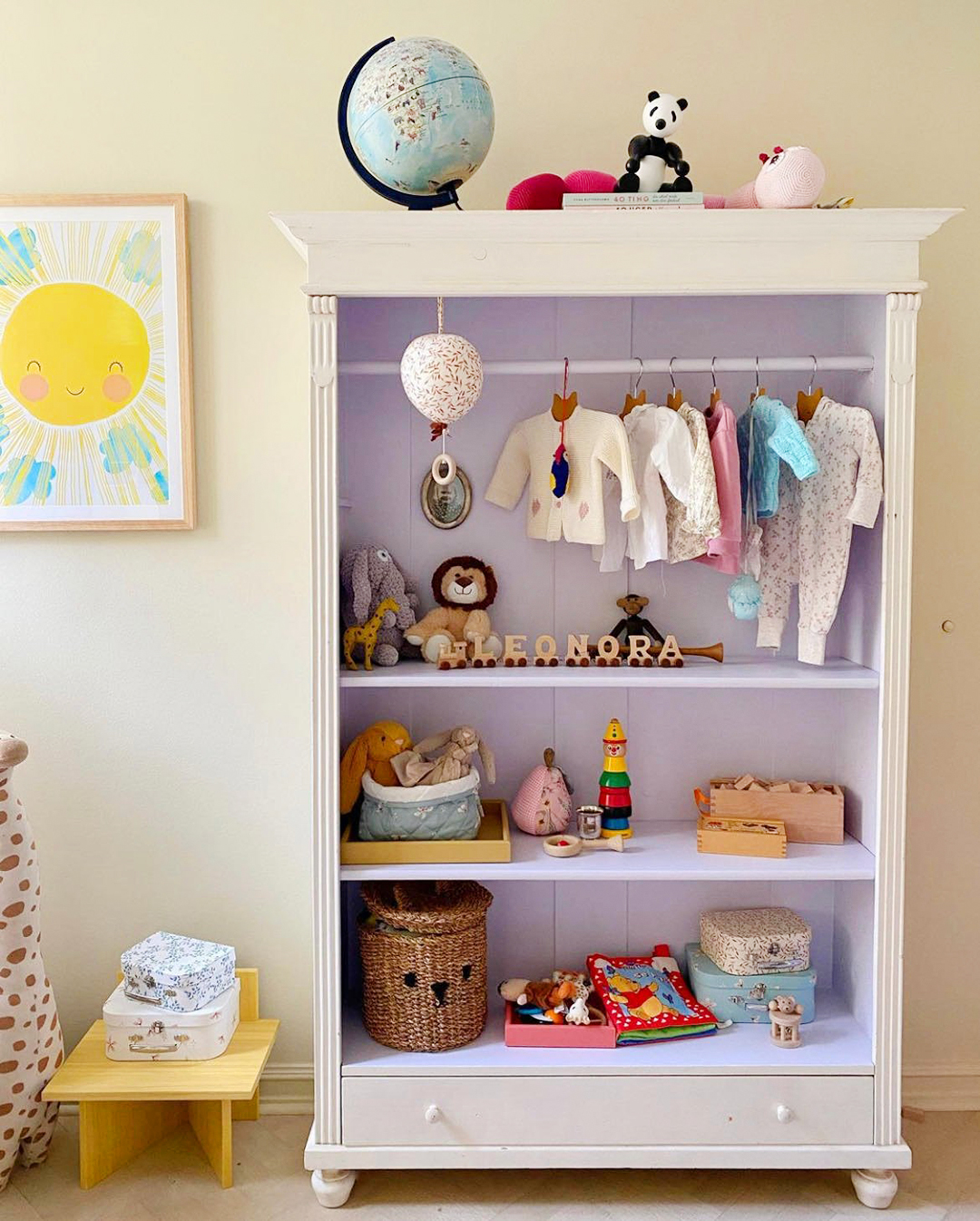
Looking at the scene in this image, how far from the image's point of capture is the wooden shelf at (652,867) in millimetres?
2062

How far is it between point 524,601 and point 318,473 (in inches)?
23.2

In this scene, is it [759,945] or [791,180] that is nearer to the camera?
[791,180]

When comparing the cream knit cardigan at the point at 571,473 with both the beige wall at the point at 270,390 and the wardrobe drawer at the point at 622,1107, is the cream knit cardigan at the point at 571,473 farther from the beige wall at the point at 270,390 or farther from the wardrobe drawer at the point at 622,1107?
the wardrobe drawer at the point at 622,1107

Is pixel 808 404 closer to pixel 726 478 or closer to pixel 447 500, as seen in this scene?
pixel 726 478

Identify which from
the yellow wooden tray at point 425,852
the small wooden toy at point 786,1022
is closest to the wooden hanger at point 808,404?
the yellow wooden tray at point 425,852

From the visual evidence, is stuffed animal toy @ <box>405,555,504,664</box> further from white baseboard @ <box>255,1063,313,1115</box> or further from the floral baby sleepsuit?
white baseboard @ <box>255,1063,313,1115</box>

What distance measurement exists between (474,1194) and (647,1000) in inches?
19.1

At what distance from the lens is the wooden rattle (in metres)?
Answer: 2.13

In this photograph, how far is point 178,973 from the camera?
2172 millimetres

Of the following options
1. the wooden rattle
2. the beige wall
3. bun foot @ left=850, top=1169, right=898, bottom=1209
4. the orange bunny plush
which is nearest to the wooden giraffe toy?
the orange bunny plush

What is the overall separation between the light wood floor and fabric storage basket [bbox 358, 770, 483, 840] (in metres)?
0.67

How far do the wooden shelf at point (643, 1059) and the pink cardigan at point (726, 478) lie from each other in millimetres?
938

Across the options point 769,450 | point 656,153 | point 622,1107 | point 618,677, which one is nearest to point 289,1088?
point 622,1107

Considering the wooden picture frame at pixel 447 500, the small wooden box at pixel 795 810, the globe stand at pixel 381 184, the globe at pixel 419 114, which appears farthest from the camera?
the wooden picture frame at pixel 447 500
